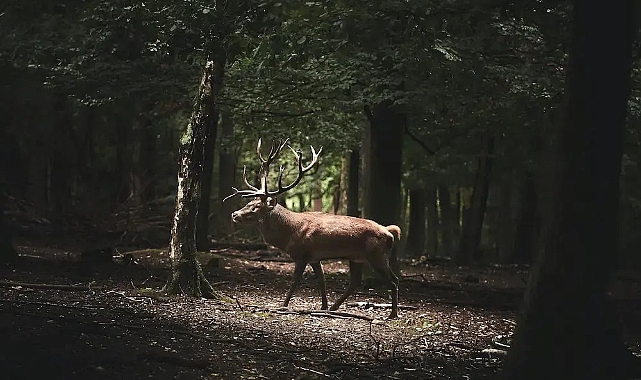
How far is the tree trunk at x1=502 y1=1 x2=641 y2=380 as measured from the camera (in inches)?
214

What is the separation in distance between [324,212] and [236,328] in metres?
3.13

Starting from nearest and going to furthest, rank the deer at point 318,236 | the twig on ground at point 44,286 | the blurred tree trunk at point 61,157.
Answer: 1. the twig on ground at point 44,286
2. the deer at point 318,236
3. the blurred tree trunk at point 61,157

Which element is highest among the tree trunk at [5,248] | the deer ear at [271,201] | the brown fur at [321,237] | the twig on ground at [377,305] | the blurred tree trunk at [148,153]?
the blurred tree trunk at [148,153]

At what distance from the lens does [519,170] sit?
62.0ft

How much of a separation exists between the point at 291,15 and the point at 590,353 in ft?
12.8

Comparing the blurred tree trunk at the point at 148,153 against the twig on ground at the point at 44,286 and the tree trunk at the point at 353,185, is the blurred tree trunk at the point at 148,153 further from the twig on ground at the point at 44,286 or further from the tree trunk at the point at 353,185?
the twig on ground at the point at 44,286

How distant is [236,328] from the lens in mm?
7426

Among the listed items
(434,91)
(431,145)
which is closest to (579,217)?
(434,91)

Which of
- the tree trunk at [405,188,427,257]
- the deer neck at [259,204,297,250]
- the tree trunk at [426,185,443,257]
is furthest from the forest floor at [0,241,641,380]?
the tree trunk at [426,185,443,257]

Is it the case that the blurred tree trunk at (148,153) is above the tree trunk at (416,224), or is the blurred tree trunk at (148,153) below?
above

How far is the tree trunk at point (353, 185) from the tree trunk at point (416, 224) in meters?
4.69

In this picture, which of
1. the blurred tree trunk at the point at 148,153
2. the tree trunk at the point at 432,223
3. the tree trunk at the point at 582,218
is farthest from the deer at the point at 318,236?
the tree trunk at the point at 432,223

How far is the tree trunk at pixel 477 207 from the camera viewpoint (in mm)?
18000

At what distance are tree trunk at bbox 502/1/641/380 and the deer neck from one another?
14.4 ft
